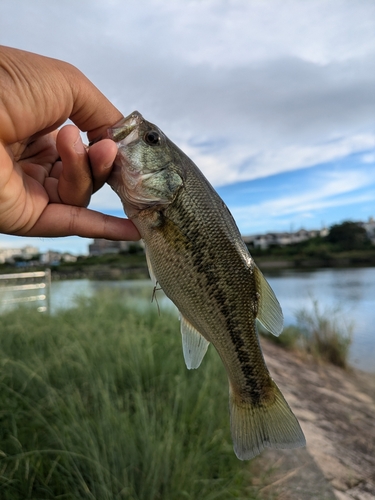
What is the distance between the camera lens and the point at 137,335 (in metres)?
5.56

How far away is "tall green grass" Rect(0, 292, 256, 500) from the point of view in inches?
110

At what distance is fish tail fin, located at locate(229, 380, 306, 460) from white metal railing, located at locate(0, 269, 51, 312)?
8.37 metres

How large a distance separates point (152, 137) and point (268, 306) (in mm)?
962

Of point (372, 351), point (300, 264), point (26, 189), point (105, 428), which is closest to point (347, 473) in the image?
point (105, 428)

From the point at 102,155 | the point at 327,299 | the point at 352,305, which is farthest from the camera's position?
the point at 327,299

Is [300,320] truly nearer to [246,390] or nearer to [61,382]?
[61,382]

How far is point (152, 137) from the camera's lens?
192 centimetres

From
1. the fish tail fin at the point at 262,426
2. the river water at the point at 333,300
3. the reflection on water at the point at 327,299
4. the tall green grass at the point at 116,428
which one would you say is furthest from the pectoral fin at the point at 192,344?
the river water at the point at 333,300

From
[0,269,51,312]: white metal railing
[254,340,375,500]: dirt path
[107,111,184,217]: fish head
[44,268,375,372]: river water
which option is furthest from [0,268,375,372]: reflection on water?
[254,340,375,500]: dirt path

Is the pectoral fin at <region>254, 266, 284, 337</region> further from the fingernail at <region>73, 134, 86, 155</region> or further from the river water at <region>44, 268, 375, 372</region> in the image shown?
the river water at <region>44, 268, 375, 372</region>

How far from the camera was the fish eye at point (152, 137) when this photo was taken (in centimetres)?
192

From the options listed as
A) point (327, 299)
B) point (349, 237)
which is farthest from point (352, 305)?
point (349, 237)

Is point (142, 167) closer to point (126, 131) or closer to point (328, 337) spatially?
point (126, 131)

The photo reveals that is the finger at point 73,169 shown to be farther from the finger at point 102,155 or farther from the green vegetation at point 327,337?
the green vegetation at point 327,337
